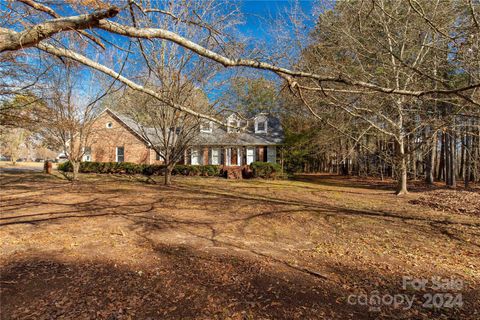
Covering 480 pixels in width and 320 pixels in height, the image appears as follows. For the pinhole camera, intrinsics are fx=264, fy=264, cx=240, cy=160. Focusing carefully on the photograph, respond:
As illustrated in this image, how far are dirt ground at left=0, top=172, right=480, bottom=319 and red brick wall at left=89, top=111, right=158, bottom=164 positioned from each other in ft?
54.7

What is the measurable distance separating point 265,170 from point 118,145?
47.0 ft

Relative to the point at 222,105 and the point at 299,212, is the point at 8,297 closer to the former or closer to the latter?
the point at 299,212

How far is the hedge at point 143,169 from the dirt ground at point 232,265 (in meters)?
13.7

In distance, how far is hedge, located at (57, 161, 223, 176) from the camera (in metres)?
21.3

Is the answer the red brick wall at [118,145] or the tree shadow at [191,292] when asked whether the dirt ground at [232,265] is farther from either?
the red brick wall at [118,145]

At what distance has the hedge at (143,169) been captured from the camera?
2133 centimetres

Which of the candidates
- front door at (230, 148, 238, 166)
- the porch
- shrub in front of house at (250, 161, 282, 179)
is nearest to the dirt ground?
shrub in front of house at (250, 161, 282, 179)

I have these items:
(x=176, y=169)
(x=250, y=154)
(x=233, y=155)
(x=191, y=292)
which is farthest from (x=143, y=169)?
(x=191, y=292)

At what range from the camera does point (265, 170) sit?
2062 cm

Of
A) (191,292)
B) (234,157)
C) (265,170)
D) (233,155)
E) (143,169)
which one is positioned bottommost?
(191,292)

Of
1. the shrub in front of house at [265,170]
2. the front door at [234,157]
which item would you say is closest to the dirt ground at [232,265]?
the shrub in front of house at [265,170]

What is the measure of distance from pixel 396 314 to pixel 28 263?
193 inches

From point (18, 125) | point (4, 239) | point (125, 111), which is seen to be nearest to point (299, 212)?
point (4, 239)

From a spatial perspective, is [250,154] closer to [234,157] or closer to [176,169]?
[234,157]
